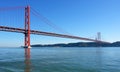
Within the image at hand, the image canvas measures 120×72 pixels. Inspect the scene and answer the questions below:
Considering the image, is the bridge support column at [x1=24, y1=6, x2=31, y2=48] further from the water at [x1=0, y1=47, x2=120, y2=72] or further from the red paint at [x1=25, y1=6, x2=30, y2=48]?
the water at [x1=0, y1=47, x2=120, y2=72]

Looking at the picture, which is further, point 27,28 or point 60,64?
point 27,28

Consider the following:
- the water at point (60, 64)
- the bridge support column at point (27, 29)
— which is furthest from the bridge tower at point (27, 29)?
the water at point (60, 64)

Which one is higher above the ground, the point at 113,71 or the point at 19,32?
the point at 19,32

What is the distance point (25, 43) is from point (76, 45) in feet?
→ 334

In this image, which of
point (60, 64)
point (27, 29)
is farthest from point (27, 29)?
point (60, 64)

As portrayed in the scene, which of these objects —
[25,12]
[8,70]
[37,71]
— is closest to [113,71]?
[37,71]

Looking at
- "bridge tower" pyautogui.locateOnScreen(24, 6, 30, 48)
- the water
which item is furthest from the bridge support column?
the water

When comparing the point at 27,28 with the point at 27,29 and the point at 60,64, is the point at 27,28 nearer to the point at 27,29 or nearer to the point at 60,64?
the point at 27,29

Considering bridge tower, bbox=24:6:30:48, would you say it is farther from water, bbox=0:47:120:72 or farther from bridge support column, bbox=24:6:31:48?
water, bbox=0:47:120:72

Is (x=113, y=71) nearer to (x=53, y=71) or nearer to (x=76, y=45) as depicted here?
(x=53, y=71)

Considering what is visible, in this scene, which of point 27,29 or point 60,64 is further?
point 27,29

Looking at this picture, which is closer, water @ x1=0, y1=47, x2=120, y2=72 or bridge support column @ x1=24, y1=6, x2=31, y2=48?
water @ x1=0, y1=47, x2=120, y2=72

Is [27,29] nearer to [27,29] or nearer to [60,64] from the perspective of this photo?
[27,29]

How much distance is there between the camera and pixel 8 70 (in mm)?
13977
